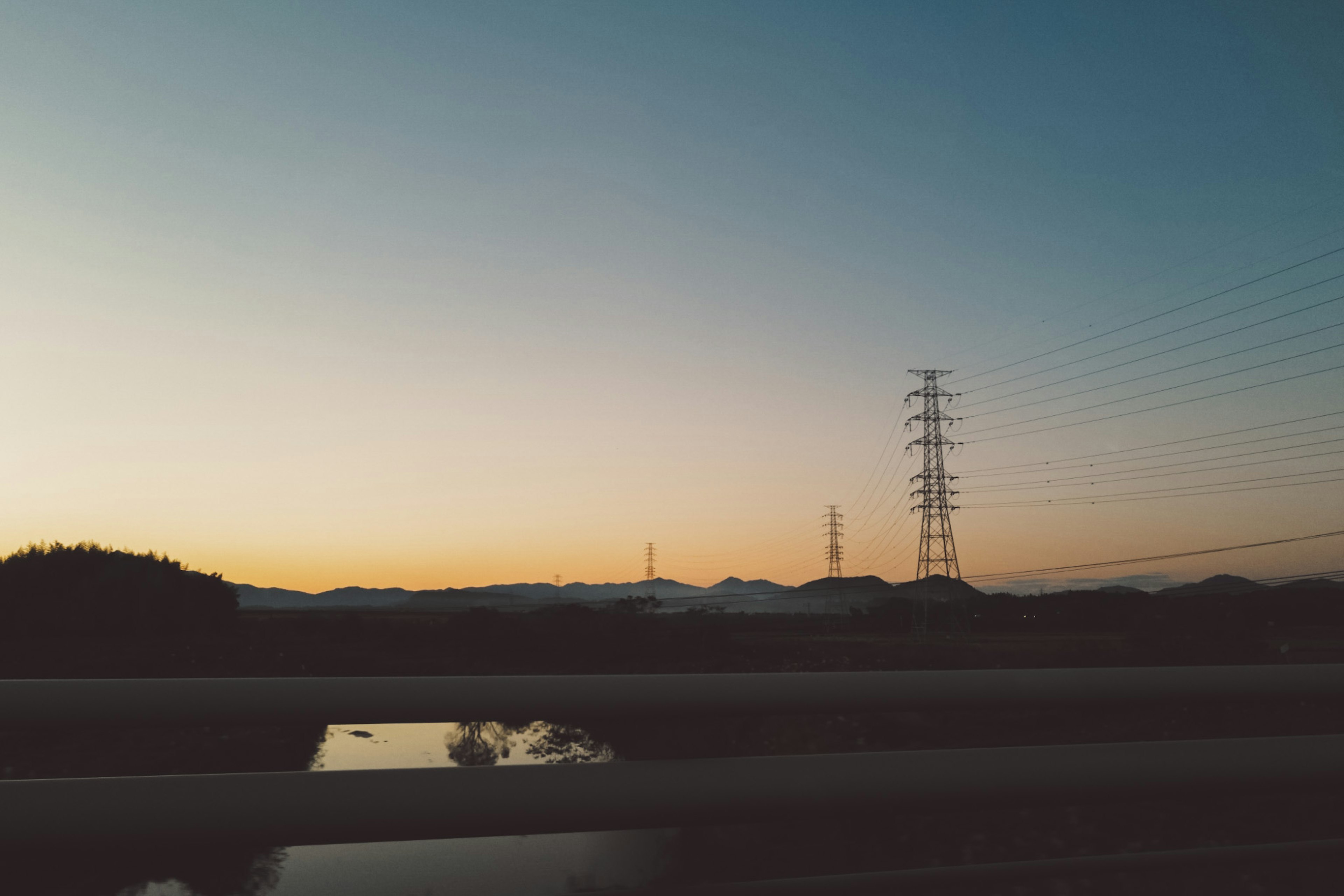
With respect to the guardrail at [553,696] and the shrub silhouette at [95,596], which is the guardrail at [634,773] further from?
the shrub silhouette at [95,596]

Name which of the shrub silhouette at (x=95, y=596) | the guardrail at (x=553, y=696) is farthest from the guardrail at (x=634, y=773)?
the shrub silhouette at (x=95, y=596)

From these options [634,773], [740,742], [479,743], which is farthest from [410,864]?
[740,742]

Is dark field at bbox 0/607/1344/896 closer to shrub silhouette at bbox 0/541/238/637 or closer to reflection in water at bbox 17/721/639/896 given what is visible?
reflection in water at bbox 17/721/639/896

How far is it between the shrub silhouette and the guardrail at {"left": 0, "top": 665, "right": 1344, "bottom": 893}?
706 inches

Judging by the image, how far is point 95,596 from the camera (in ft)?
58.6

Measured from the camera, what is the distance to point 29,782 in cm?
119

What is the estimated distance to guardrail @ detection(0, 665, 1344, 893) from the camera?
120 centimetres

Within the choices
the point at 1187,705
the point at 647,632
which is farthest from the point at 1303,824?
the point at 647,632

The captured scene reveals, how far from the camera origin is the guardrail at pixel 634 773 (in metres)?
1.20

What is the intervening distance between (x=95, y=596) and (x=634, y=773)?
21.0 meters

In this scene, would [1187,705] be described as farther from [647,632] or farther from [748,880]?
[647,632]

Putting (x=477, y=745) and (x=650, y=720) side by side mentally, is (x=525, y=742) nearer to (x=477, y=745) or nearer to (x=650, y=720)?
(x=477, y=745)

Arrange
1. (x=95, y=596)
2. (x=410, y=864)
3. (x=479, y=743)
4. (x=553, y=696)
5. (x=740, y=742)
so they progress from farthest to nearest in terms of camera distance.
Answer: (x=95, y=596) → (x=479, y=743) → (x=740, y=742) → (x=410, y=864) → (x=553, y=696)

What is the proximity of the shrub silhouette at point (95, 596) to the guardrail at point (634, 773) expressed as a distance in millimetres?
17928
